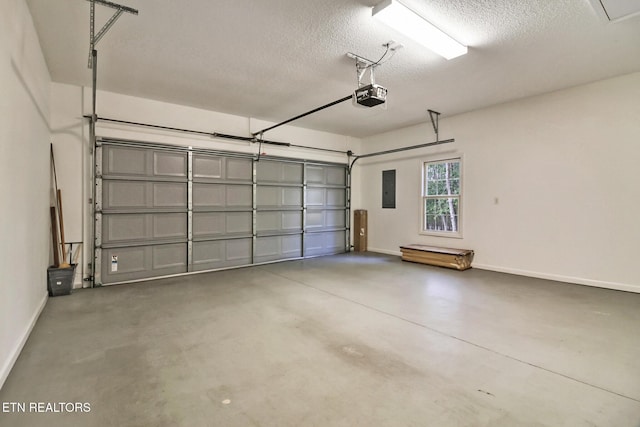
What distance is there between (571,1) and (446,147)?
3664mm

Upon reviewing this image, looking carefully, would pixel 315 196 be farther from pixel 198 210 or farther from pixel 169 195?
pixel 169 195

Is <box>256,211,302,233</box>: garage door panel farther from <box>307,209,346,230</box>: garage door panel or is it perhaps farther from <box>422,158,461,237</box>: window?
<box>422,158,461,237</box>: window

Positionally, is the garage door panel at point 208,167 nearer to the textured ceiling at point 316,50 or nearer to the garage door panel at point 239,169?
the garage door panel at point 239,169

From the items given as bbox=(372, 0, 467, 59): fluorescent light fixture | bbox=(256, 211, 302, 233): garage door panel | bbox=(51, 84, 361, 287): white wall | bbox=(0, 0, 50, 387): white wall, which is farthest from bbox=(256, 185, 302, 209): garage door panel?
bbox=(372, 0, 467, 59): fluorescent light fixture

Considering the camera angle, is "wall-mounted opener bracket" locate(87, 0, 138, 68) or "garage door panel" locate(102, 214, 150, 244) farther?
"garage door panel" locate(102, 214, 150, 244)

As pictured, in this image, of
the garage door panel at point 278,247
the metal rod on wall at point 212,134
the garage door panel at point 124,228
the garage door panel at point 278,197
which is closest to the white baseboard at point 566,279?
the garage door panel at point 278,247

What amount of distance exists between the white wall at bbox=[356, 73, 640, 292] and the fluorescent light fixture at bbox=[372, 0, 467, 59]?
2.59 meters

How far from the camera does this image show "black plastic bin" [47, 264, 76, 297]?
12.8 ft

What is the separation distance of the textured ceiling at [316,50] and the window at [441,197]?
1.55 meters

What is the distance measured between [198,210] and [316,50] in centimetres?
351

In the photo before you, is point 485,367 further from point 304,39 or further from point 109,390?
point 304,39

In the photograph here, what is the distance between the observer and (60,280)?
13.0ft

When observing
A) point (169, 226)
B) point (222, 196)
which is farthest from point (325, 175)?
point (169, 226)

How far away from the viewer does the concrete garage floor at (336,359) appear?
68.9 inches
